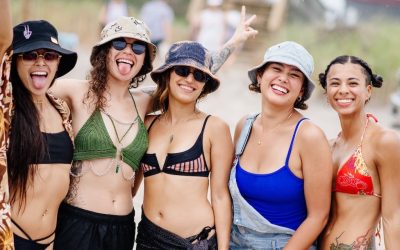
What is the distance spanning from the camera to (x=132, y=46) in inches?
169

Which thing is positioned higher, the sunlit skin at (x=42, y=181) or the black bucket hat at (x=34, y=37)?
the black bucket hat at (x=34, y=37)

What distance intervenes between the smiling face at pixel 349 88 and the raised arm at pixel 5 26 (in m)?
2.09

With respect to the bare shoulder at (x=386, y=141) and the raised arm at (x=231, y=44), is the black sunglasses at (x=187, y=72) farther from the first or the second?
the bare shoulder at (x=386, y=141)

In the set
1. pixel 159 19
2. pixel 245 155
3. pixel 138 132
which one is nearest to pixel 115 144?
pixel 138 132

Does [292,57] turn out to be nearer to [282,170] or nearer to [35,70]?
[282,170]

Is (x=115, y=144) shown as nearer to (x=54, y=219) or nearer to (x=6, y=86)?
(x=54, y=219)

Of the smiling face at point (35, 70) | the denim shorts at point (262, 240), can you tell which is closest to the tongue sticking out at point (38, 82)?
the smiling face at point (35, 70)

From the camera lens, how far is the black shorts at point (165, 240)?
409 cm

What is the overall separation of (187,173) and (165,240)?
46 centimetres

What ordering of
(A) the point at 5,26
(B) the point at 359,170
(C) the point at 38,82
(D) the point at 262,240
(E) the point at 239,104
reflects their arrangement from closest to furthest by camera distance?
(A) the point at 5,26 < (C) the point at 38,82 < (B) the point at 359,170 < (D) the point at 262,240 < (E) the point at 239,104

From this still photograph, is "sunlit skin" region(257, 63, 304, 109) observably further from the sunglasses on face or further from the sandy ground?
the sandy ground

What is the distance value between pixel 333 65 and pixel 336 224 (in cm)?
104

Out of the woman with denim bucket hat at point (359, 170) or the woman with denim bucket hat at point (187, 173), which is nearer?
the woman with denim bucket hat at point (359, 170)

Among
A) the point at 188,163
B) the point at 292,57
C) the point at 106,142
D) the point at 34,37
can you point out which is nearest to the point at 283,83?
the point at 292,57
